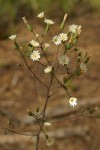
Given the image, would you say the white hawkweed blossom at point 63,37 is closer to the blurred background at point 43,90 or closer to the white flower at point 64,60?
the white flower at point 64,60

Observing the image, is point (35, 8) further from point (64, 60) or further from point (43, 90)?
point (64, 60)

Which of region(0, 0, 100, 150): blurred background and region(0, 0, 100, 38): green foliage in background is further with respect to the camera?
region(0, 0, 100, 38): green foliage in background

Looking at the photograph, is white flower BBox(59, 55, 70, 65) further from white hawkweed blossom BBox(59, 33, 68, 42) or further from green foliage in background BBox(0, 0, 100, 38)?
green foliage in background BBox(0, 0, 100, 38)

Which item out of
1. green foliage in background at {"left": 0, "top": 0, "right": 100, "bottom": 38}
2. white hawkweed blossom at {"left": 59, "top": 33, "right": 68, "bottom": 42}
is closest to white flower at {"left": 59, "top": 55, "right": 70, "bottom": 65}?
white hawkweed blossom at {"left": 59, "top": 33, "right": 68, "bottom": 42}

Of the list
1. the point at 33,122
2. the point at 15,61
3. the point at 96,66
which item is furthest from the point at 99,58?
the point at 33,122

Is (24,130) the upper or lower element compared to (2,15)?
lower

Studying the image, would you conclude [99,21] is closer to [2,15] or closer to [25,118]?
[2,15]

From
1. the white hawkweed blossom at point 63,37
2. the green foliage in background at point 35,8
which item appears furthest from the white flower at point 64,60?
the green foliage in background at point 35,8
